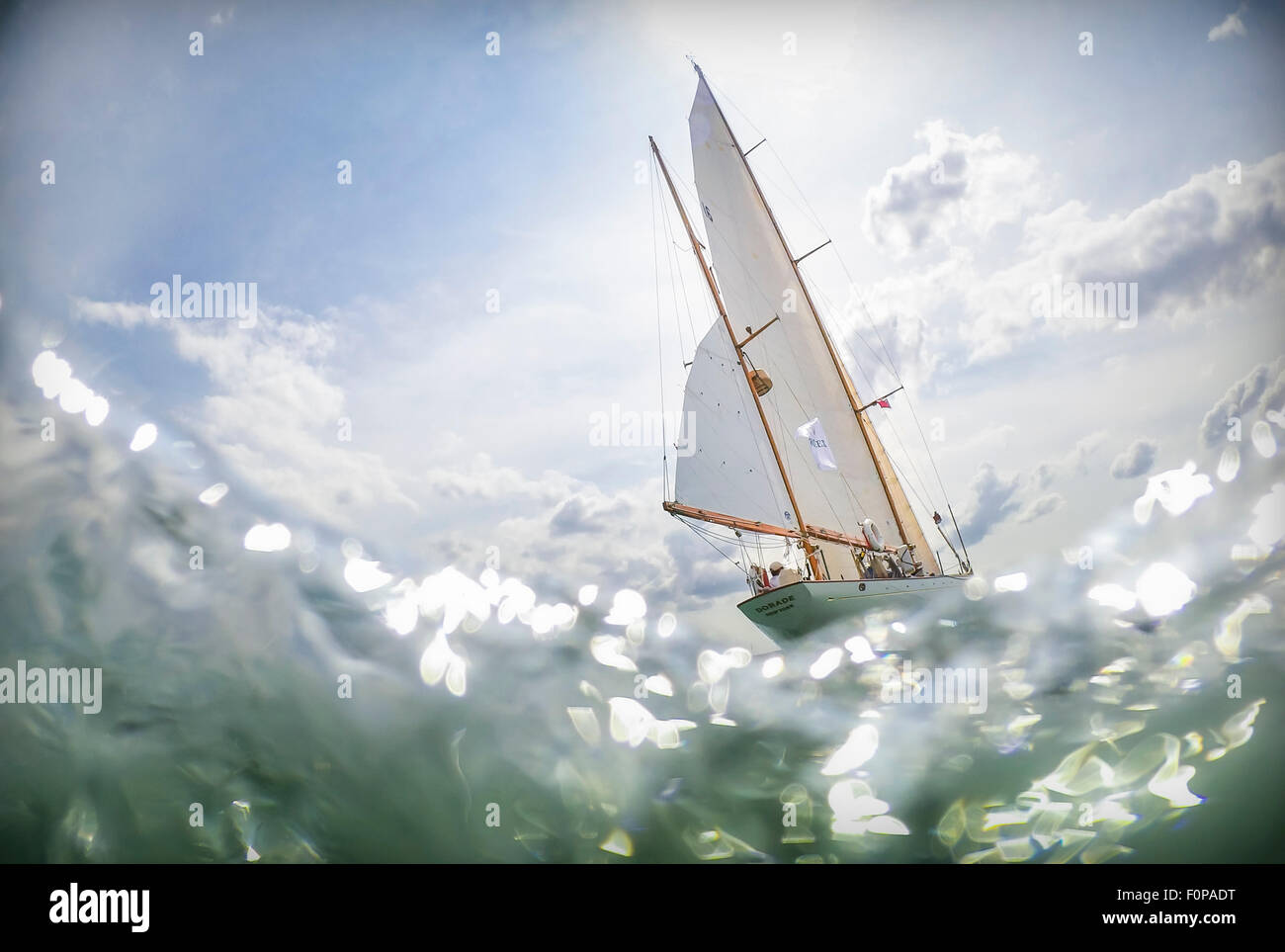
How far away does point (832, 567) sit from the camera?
21.9 m

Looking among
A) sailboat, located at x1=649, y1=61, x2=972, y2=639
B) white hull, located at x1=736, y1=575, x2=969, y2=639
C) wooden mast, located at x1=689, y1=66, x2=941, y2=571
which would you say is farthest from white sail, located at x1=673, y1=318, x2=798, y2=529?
wooden mast, located at x1=689, y1=66, x2=941, y2=571

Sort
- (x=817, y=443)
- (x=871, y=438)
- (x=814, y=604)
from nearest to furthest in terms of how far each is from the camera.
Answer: (x=814, y=604), (x=817, y=443), (x=871, y=438)

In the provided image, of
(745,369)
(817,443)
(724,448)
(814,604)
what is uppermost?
(745,369)

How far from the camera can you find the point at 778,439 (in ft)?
63.6

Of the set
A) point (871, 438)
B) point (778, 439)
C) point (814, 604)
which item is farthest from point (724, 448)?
point (871, 438)

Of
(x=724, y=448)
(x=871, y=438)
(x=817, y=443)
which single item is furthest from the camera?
(x=871, y=438)

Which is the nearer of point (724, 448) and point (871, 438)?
point (724, 448)

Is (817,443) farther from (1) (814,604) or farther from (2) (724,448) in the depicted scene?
(1) (814,604)

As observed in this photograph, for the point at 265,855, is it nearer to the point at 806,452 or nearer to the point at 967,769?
the point at 967,769

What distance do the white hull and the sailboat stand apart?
30 millimetres

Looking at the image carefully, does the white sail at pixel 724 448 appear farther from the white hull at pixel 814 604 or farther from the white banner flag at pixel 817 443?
the white hull at pixel 814 604

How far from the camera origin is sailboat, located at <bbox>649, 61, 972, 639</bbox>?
1725 centimetres

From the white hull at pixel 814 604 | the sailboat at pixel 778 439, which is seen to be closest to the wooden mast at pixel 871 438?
the sailboat at pixel 778 439

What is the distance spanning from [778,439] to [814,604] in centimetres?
571
